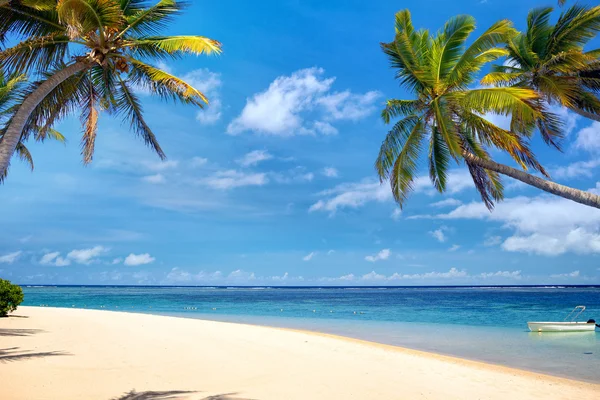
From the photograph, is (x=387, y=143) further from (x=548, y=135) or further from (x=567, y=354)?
(x=567, y=354)

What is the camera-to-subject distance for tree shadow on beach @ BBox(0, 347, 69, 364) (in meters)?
8.95

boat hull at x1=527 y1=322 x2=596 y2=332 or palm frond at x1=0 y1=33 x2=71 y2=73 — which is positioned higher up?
palm frond at x1=0 y1=33 x2=71 y2=73

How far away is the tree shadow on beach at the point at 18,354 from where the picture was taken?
895cm

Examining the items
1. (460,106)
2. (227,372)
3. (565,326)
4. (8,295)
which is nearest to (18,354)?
(227,372)

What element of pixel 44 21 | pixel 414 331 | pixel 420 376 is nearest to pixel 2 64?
pixel 44 21

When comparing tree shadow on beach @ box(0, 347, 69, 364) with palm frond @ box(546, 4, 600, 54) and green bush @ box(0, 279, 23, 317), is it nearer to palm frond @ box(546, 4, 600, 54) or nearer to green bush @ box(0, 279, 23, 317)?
green bush @ box(0, 279, 23, 317)

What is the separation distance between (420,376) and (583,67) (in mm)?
7365

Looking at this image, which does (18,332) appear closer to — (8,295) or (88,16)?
(8,295)

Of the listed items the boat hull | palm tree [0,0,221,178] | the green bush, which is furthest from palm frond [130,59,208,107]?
the boat hull

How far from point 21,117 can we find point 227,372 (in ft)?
19.6

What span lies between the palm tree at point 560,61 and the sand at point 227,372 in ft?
20.5

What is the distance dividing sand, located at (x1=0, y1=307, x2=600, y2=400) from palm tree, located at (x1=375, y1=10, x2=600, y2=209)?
427 cm

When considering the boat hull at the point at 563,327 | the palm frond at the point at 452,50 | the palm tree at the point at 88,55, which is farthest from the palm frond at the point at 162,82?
the boat hull at the point at 563,327

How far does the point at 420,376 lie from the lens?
10.1m
